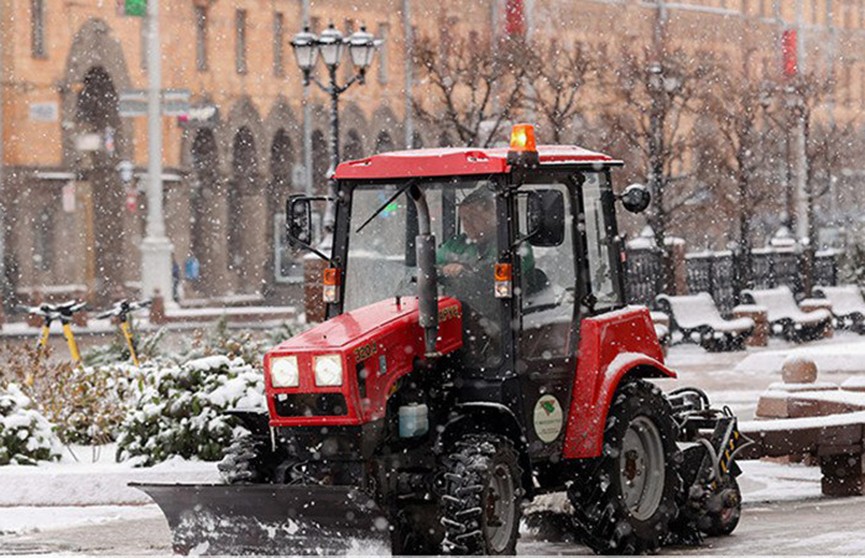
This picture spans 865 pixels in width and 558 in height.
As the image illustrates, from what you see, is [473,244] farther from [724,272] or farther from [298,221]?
[724,272]

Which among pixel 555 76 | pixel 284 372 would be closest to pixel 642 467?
pixel 284 372

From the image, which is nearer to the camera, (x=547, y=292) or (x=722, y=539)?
(x=547, y=292)

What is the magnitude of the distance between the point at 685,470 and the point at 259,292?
4794 cm

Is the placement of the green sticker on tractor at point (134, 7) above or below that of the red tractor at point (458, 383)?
above

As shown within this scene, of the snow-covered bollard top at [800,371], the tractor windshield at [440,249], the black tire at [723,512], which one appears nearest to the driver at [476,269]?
the tractor windshield at [440,249]

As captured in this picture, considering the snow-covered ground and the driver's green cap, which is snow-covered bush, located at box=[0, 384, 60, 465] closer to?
the snow-covered ground

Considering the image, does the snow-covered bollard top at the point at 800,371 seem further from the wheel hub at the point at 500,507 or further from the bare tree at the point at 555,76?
the bare tree at the point at 555,76

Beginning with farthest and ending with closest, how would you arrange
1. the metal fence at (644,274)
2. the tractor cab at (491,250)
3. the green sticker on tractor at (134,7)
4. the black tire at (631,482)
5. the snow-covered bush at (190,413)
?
the green sticker on tractor at (134,7), the metal fence at (644,274), the snow-covered bush at (190,413), the black tire at (631,482), the tractor cab at (491,250)

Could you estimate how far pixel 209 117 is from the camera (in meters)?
57.1

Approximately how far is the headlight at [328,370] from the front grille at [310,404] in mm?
69

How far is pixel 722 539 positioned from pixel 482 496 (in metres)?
2.83

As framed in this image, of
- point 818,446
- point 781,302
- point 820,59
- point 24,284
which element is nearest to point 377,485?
point 818,446

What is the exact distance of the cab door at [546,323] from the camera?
475 inches

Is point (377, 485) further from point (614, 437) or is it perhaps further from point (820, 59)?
point (820, 59)
